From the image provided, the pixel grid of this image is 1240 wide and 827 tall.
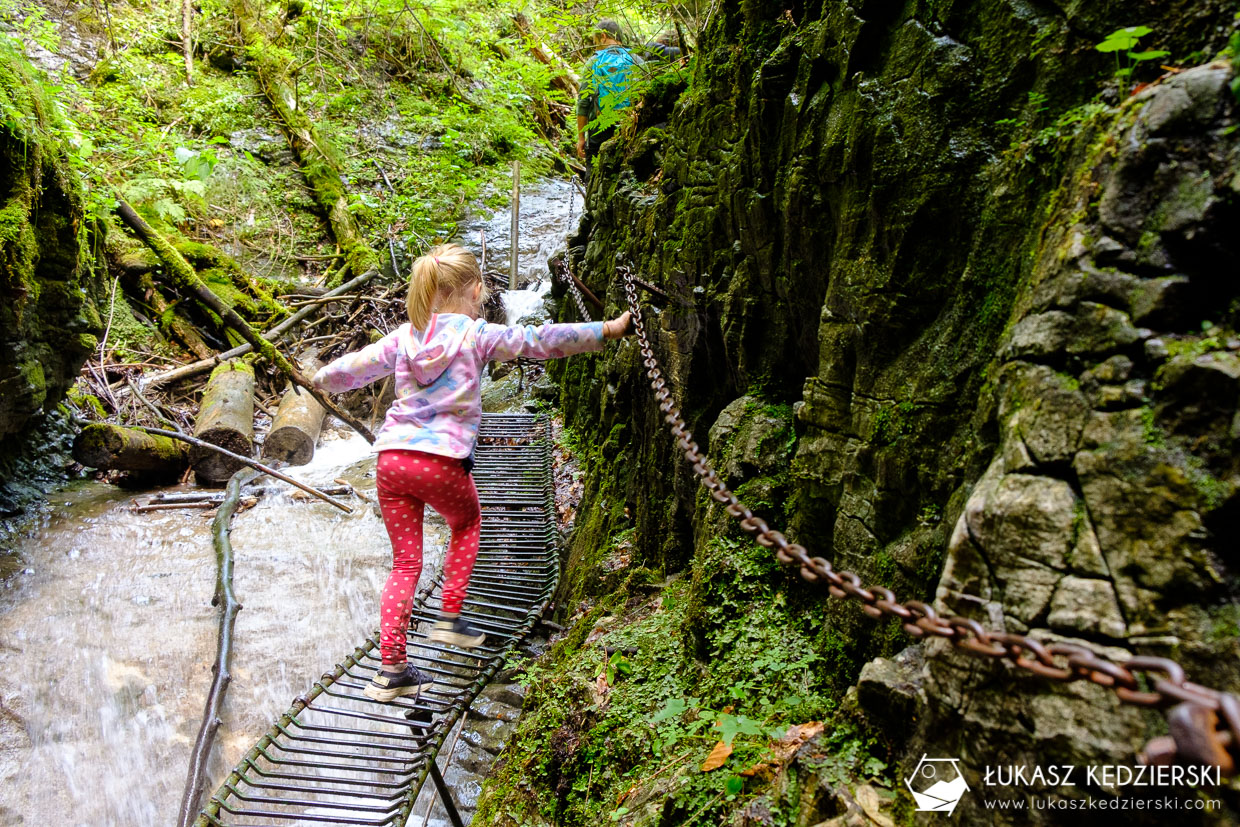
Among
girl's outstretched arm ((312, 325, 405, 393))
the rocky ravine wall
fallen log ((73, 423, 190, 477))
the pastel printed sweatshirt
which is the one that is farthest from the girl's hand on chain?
fallen log ((73, 423, 190, 477))

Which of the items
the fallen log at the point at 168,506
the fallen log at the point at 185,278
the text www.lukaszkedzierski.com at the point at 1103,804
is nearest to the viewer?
the text www.lukaszkedzierski.com at the point at 1103,804

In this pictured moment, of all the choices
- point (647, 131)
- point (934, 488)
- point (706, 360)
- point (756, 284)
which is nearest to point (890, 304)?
point (934, 488)

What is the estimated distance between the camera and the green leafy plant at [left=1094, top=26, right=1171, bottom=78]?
1533mm

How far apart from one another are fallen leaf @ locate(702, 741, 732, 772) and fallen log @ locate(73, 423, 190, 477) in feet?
26.4

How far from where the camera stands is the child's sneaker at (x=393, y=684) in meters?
3.77

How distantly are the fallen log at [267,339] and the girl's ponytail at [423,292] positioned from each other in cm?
619

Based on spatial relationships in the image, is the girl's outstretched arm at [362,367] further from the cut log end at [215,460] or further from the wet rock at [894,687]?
the cut log end at [215,460]

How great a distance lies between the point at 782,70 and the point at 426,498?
281 cm

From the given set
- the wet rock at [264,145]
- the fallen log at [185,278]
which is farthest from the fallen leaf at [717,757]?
the wet rock at [264,145]

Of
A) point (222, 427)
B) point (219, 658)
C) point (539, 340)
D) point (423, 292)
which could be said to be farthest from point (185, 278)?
point (539, 340)

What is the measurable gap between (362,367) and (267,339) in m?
7.43

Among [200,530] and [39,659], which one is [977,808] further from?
[200,530]

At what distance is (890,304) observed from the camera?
7.54 feet

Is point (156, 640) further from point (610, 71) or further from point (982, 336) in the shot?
point (610, 71)
